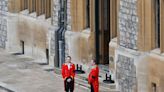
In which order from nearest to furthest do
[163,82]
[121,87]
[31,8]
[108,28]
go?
1. [163,82]
2. [121,87]
3. [108,28]
4. [31,8]

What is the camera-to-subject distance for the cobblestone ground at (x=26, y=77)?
91.2ft

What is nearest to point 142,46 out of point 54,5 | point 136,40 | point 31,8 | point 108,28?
point 136,40

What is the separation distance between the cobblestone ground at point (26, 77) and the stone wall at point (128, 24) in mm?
2302

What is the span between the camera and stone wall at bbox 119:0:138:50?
2561 centimetres

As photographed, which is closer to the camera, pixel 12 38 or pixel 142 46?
pixel 142 46

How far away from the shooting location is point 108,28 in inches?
1156

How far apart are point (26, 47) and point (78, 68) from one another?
5427 mm

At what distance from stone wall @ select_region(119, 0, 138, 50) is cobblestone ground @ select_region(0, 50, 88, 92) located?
7.55 ft

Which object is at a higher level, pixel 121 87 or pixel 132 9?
pixel 132 9

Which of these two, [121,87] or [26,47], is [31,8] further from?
[121,87]

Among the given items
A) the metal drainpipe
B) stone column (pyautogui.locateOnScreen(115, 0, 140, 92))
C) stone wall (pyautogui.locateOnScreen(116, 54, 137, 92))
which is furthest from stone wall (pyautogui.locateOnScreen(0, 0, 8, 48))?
stone wall (pyautogui.locateOnScreen(116, 54, 137, 92))

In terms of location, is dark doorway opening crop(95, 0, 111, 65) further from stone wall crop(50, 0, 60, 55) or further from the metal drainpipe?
stone wall crop(50, 0, 60, 55)

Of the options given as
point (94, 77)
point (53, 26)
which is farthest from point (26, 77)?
point (94, 77)

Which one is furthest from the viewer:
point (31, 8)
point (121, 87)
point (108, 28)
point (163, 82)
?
point (31, 8)
